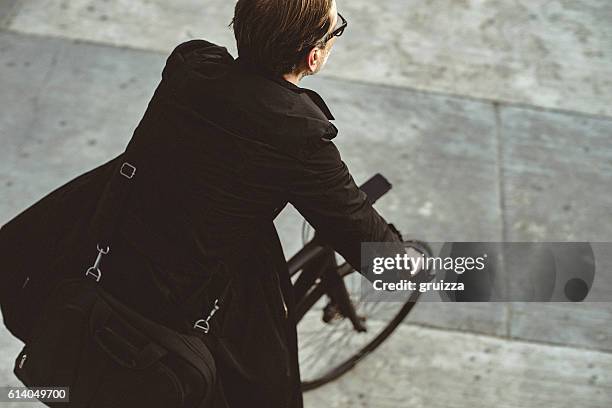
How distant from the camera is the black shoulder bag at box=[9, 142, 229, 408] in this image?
2225mm

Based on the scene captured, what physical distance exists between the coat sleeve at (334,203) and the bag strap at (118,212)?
354 mm

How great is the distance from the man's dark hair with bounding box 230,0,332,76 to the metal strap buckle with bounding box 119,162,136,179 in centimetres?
41

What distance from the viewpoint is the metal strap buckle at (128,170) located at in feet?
7.14

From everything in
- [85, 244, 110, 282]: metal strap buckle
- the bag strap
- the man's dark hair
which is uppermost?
the man's dark hair

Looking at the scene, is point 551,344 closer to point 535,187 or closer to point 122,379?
point 535,187

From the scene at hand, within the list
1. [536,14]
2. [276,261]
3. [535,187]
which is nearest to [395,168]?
[535,187]

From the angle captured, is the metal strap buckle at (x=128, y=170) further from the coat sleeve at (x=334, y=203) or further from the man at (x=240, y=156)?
the coat sleeve at (x=334, y=203)

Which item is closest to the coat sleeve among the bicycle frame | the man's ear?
the man's ear

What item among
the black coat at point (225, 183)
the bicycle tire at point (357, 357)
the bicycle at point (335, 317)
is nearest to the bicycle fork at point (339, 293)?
the bicycle at point (335, 317)

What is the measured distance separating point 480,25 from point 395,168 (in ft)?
4.35

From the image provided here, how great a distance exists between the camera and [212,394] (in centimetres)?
232

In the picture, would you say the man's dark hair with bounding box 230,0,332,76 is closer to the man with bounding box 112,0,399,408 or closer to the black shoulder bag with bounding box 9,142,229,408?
the man with bounding box 112,0,399,408

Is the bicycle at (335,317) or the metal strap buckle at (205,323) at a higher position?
the metal strap buckle at (205,323)

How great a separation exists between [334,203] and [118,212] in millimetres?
574
